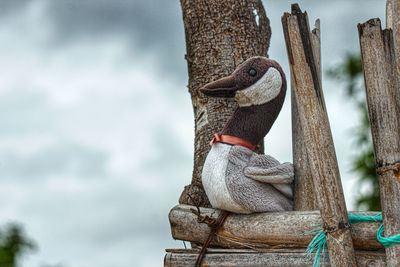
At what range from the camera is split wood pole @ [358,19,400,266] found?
1946 mm

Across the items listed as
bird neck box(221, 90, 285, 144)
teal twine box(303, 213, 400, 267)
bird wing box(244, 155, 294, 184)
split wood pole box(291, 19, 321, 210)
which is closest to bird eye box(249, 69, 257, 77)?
bird neck box(221, 90, 285, 144)

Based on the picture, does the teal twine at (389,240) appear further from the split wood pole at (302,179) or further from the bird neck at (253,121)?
the bird neck at (253,121)

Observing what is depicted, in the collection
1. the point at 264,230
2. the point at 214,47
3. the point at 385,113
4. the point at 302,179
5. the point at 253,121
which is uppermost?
the point at 214,47

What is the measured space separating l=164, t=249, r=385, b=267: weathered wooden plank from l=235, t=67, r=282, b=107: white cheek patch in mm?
756

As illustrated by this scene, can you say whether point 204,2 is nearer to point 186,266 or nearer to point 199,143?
point 199,143

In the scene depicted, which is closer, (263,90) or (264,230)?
(264,230)

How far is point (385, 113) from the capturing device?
200 centimetres

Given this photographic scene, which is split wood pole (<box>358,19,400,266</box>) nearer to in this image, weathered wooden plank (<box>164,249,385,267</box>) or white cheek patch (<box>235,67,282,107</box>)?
weathered wooden plank (<box>164,249,385,267</box>)

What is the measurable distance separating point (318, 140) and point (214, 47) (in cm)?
127

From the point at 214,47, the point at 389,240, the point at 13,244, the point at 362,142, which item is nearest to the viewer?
the point at 389,240

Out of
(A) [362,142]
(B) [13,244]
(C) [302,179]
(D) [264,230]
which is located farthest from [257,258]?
(B) [13,244]

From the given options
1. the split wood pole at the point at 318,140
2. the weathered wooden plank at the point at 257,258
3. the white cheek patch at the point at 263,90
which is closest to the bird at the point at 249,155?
the white cheek patch at the point at 263,90

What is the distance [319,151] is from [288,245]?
1.57ft

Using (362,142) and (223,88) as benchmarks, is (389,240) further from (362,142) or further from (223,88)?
(362,142)
